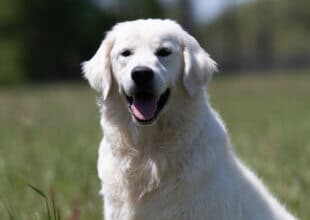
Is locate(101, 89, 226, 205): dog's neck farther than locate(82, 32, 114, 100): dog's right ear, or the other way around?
locate(82, 32, 114, 100): dog's right ear

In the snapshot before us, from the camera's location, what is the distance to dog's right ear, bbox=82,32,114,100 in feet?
15.5

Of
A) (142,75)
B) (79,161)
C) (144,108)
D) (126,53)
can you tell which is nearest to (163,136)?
(144,108)

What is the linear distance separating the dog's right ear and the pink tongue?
0.87 ft

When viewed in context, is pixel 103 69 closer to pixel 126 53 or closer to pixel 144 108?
pixel 126 53

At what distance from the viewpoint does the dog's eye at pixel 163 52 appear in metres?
4.60

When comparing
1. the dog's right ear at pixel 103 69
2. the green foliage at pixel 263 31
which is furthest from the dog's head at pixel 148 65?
the green foliage at pixel 263 31

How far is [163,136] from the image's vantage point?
469 centimetres

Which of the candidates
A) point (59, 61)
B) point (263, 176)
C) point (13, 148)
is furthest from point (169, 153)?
point (59, 61)

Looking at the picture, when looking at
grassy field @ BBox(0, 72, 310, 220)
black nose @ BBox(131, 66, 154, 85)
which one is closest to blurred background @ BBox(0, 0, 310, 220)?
grassy field @ BBox(0, 72, 310, 220)

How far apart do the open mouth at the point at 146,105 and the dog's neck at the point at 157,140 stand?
0.12m

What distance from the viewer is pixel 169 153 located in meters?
4.63

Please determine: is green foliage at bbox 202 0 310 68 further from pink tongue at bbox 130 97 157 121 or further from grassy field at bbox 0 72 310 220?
pink tongue at bbox 130 97 157 121

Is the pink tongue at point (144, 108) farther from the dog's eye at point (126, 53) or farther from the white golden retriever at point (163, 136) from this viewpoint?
the dog's eye at point (126, 53)

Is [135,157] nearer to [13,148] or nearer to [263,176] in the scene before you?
[263,176]
